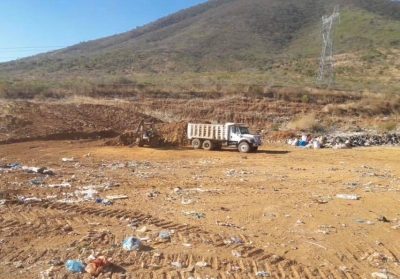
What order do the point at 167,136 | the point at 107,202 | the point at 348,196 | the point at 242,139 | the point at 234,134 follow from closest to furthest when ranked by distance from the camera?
the point at 107,202 → the point at 348,196 → the point at 242,139 → the point at 234,134 → the point at 167,136

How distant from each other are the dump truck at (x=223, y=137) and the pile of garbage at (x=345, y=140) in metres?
4.50

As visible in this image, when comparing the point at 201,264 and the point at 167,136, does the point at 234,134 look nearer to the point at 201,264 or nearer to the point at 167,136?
the point at 167,136

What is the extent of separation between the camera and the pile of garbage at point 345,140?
23.7 meters

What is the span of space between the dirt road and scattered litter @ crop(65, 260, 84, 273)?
0.07m

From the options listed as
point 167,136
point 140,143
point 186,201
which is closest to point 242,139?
point 167,136

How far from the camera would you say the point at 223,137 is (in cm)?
2156

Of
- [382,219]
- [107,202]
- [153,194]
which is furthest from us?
[153,194]

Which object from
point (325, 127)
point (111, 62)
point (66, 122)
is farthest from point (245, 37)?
point (66, 122)

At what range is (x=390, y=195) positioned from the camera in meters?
10.9

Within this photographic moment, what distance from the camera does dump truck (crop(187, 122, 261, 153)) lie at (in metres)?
20.9

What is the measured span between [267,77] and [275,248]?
40.1 m

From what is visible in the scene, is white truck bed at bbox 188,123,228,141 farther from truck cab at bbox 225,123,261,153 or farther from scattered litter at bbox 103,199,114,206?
scattered litter at bbox 103,199,114,206

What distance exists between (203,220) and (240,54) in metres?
56.5

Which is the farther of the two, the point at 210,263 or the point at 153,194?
the point at 153,194
